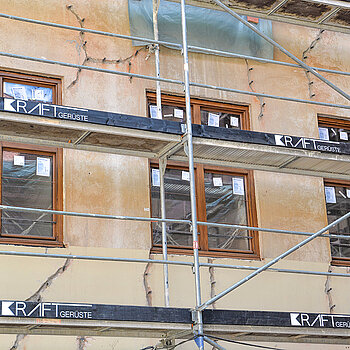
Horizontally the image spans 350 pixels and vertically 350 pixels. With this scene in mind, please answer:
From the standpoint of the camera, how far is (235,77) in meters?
11.1

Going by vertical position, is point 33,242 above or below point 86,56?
below

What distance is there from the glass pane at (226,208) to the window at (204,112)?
2.43 feet

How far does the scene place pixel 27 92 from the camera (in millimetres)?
9930

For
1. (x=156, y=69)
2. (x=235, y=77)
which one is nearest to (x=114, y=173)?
(x=156, y=69)

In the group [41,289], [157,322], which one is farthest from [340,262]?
[41,289]

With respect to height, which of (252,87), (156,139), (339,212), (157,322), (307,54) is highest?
(307,54)

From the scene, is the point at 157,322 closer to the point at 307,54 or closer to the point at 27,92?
the point at 27,92

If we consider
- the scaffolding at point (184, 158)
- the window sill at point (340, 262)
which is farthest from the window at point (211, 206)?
the window sill at point (340, 262)

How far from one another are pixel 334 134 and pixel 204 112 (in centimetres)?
206

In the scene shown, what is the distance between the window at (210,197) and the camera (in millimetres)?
10195

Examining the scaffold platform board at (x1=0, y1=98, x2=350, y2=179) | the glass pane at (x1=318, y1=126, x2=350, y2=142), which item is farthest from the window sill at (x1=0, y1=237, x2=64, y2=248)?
the glass pane at (x1=318, y1=126, x2=350, y2=142)

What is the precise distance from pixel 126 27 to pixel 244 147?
2611 millimetres

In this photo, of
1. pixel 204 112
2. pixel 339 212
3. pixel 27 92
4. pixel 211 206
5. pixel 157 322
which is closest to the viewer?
pixel 157 322

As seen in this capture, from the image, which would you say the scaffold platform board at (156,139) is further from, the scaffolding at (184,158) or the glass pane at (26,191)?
the glass pane at (26,191)
